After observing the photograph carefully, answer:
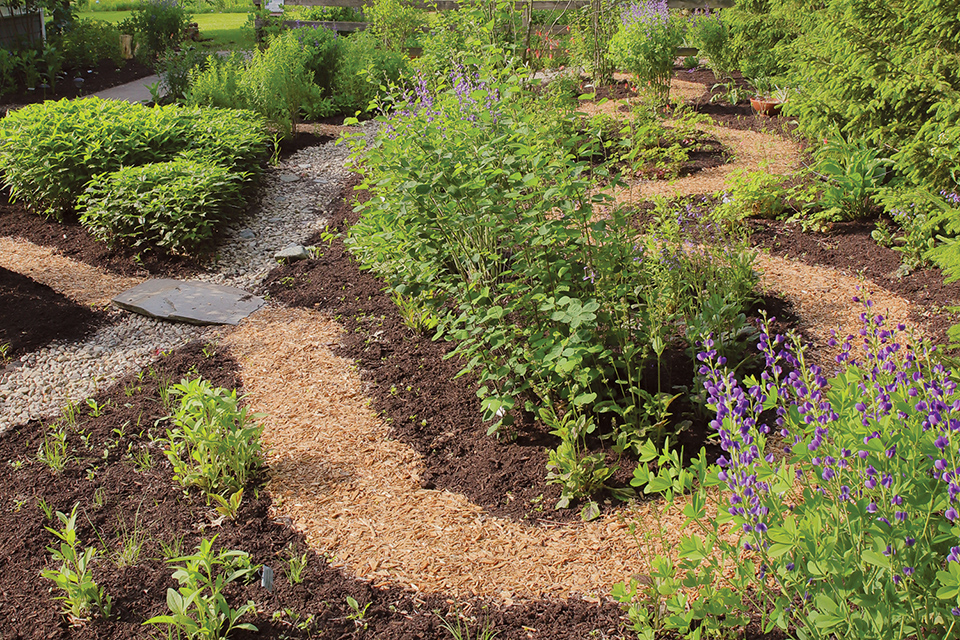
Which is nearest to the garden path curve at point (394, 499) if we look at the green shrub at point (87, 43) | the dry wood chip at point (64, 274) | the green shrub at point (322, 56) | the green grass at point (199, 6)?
the dry wood chip at point (64, 274)

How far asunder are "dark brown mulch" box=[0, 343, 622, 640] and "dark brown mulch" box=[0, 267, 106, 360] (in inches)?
40.7

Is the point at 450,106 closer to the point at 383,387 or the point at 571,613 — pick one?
the point at 383,387

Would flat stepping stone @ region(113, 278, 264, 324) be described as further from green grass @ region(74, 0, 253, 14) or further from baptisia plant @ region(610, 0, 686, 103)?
green grass @ region(74, 0, 253, 14)

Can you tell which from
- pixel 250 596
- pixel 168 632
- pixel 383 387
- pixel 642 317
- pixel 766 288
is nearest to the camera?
pixel 168 632

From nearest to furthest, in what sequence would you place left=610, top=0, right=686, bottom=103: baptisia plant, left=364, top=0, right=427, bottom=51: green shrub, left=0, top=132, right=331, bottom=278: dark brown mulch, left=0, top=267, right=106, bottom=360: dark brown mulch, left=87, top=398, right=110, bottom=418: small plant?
1. left=87, top=398, right=110, bottom=418: small plant
2. left=0, top=267, right=106, bottom=360: dark brown mulch
3. left=0, top=132, right=331, bottom=278: dark brown mulch
4. left=610, top=0, right=686, bottom=103: baptisia plant
5. left=364, top=0, right=427, bottom=51: green shrub

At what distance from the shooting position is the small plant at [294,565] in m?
2.64

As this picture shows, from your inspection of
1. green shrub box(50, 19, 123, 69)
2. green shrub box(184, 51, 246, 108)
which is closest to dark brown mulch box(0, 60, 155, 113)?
green shrub box(50, 19, 123, 69)

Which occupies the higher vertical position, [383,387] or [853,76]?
[853,76]

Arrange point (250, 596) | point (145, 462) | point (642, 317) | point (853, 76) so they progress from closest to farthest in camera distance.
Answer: point (250, 596)
point (145, 462)
point (642, 317)
point (853, 76)

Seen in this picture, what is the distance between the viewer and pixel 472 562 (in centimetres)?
274

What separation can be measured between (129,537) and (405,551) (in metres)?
1.09

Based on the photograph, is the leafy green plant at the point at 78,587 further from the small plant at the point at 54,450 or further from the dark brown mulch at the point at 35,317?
the dark brown mulch at the point at 35,317

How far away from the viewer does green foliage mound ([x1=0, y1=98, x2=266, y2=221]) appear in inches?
253

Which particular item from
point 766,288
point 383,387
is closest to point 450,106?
point 383,387
